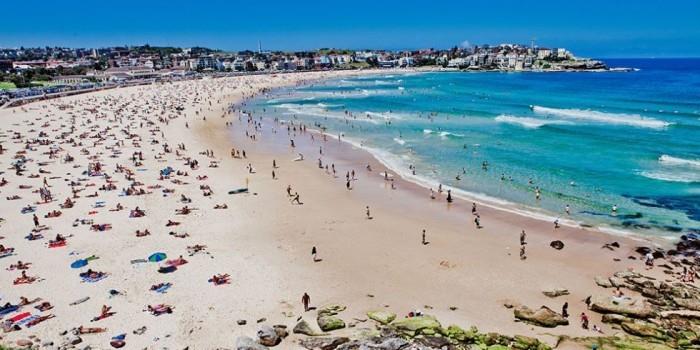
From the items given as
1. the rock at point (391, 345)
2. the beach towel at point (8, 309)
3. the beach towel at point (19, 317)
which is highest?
the beach towel at point (8, 309)

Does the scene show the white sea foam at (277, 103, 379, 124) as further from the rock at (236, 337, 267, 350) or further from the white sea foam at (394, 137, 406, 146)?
the rock at (236, 337, 267, 350)

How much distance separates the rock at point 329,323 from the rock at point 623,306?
7988mm

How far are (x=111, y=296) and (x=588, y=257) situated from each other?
17.6m

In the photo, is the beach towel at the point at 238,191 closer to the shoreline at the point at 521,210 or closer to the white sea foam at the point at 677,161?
the shoreline at the point at 521,210

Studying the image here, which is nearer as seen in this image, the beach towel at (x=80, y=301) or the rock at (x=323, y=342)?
the rock at (x=323, y=342)

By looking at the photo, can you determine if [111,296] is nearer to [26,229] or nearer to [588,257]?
[26,229]

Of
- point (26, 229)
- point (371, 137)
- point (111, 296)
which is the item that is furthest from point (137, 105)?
point (111, 296)

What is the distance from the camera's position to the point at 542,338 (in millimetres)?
14586

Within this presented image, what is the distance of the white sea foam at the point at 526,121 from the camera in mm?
52094

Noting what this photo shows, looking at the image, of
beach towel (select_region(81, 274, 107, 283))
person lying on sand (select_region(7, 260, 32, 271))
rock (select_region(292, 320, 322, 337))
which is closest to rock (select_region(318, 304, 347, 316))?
rock (select_region(292, 320, 322, 337))

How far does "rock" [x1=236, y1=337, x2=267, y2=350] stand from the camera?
13699mm

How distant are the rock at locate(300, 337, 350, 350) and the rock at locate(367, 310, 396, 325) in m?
1.63

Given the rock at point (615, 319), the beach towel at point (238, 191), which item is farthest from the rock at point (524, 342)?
the beach towel at point (238, 191)

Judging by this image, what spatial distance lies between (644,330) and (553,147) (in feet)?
94.0
